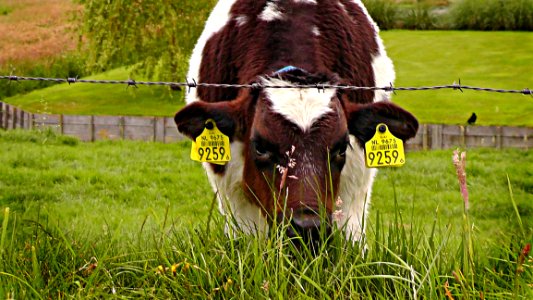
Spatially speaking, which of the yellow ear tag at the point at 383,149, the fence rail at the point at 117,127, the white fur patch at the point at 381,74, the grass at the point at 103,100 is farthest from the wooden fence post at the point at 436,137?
the yellow ear tag at the point at 383,149

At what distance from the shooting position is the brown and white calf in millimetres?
4285

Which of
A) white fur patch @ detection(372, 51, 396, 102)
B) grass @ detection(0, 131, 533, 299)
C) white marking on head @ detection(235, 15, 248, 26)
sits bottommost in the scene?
grass @ detection(0, 131, 533, 299)

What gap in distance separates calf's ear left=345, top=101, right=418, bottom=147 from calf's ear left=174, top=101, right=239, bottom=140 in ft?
2.46

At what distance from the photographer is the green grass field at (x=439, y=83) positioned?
24.7 m

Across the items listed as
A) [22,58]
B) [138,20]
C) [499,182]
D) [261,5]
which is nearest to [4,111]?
[138,20]

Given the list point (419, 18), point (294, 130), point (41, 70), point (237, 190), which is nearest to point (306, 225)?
point (294, 130)

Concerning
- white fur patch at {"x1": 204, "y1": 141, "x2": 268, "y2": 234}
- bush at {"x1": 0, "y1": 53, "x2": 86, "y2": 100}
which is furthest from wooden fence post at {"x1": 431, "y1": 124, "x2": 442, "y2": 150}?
white fur patch at {"x1": 204, "y1": 141, "x2": 268, "y2": 234}

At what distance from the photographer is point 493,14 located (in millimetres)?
37844

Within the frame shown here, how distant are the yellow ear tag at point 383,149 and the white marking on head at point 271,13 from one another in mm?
1244

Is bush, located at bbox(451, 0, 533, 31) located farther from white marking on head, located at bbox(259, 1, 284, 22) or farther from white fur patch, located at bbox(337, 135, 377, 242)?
white fur patch, located at bbox(337, 135, 377, 242)

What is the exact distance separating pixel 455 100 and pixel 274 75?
886 inches

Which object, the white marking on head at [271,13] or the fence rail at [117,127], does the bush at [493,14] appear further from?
the white marking on head at [271,13]

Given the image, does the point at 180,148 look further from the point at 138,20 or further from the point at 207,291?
the point at 207,291

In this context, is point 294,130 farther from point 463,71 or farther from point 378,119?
point 463,71
